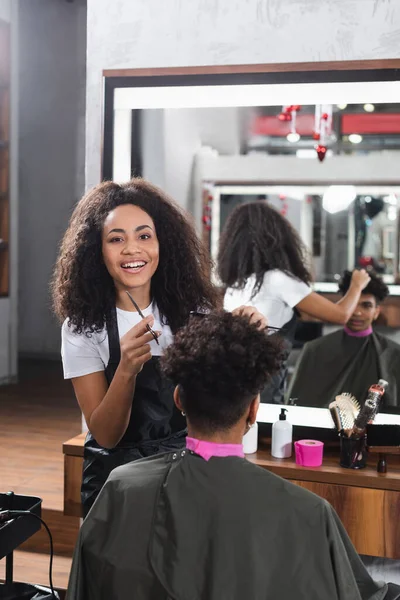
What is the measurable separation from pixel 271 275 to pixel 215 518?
1.22 metres

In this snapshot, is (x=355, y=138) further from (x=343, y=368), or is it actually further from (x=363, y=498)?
(x=363, y=498)

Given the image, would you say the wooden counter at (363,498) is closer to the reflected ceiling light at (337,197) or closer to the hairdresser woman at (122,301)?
the hairdresser woman at (122,301)

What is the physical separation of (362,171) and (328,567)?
135 centimetres

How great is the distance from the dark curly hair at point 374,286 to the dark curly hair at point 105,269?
0.57 meters

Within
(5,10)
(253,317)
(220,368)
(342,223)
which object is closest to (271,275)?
(342,223)

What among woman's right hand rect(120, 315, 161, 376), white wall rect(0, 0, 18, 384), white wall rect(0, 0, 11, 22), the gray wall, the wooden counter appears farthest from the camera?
the gray wall

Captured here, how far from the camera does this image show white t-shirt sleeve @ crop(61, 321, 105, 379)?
1.71 meters

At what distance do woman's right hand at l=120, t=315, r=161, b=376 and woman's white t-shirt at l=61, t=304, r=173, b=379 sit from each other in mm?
180

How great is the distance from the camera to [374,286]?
7.22ft

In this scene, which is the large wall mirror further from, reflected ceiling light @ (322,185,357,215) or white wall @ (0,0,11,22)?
white wall @ (0,0,11,22)

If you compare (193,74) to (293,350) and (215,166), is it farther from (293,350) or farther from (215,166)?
(293,350)

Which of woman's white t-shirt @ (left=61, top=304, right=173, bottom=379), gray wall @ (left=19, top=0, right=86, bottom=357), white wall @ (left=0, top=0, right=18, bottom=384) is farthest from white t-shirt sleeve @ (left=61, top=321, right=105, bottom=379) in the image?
gray wall @ (left=19, top=0, right=86, bottom=357)

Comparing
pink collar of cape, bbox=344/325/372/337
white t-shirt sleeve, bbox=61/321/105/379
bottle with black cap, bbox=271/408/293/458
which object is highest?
pink collar of cape, bbox=344/325/372/337

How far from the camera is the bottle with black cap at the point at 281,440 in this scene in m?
2.17
